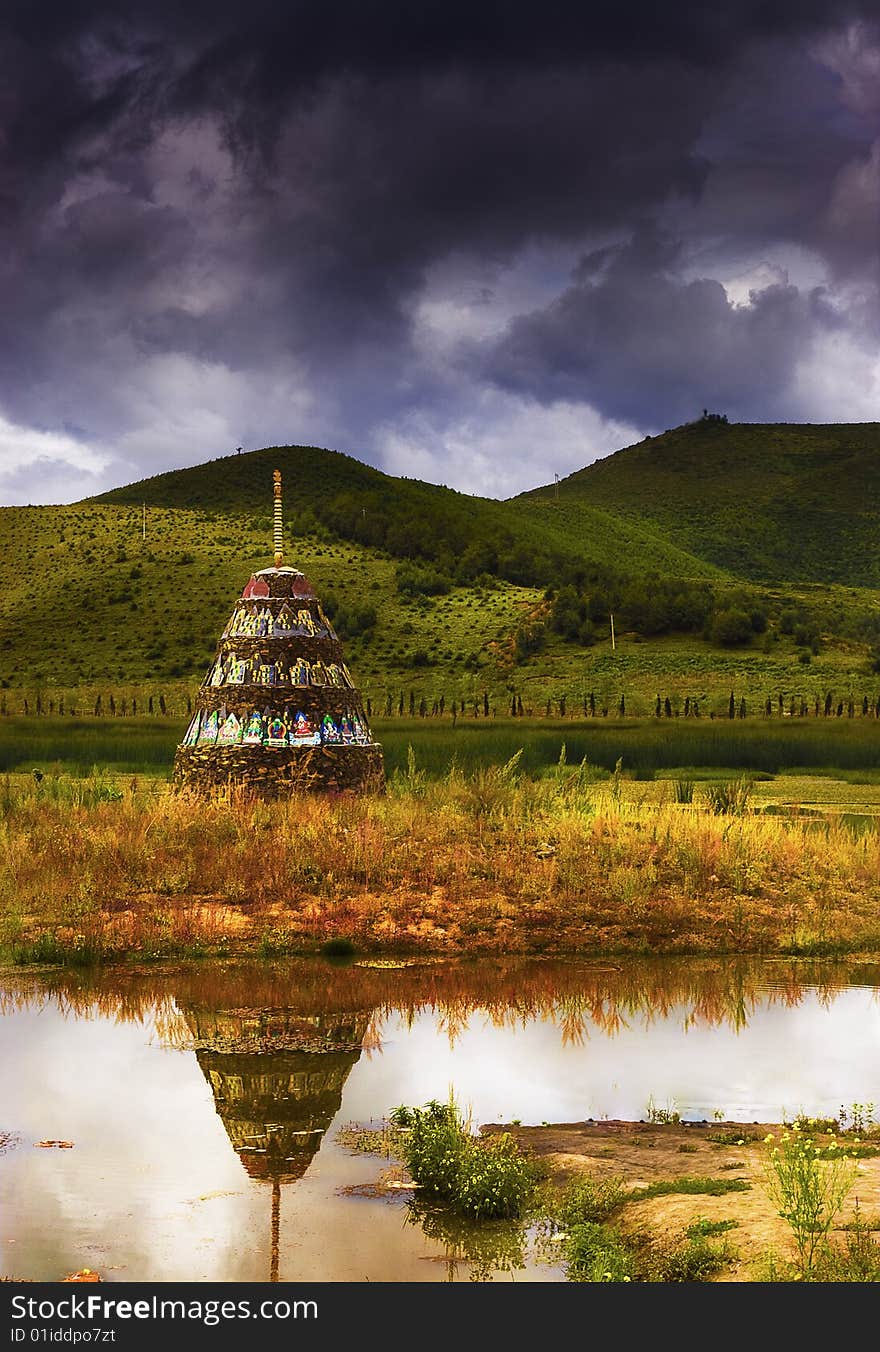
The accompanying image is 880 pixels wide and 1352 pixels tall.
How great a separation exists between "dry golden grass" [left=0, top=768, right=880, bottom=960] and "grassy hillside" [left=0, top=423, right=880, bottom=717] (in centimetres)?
3938

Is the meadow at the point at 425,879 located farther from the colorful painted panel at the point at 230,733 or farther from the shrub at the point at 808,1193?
the shrub at the point at 808,1193

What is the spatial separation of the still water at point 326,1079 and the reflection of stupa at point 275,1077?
3 cm

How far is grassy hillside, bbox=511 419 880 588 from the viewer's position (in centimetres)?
14438

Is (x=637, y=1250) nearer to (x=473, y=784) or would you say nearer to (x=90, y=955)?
(x=90, y=955)

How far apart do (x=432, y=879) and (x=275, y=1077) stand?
7.70m

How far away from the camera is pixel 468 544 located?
112 metres

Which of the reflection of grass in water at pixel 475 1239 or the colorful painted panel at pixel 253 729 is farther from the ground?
the colorful painted panel at pixel 253 729

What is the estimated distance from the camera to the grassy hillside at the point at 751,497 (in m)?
144

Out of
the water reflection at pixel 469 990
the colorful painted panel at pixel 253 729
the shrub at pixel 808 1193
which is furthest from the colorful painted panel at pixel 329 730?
the shrub at pixel 808 1193

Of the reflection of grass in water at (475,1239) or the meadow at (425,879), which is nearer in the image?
the reflection of grass in water at (475,1239)

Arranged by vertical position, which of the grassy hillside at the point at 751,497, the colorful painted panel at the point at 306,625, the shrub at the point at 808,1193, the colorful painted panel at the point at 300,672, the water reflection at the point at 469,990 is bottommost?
the water reflection at the point at 469,990

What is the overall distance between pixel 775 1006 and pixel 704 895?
14.8 ft

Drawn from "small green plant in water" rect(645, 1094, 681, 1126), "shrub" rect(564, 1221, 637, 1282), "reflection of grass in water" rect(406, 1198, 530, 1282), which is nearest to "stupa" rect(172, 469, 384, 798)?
"small green plant in water" rect(645, 1094, 681, 1126)

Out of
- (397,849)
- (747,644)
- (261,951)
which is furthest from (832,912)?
(747,644)
